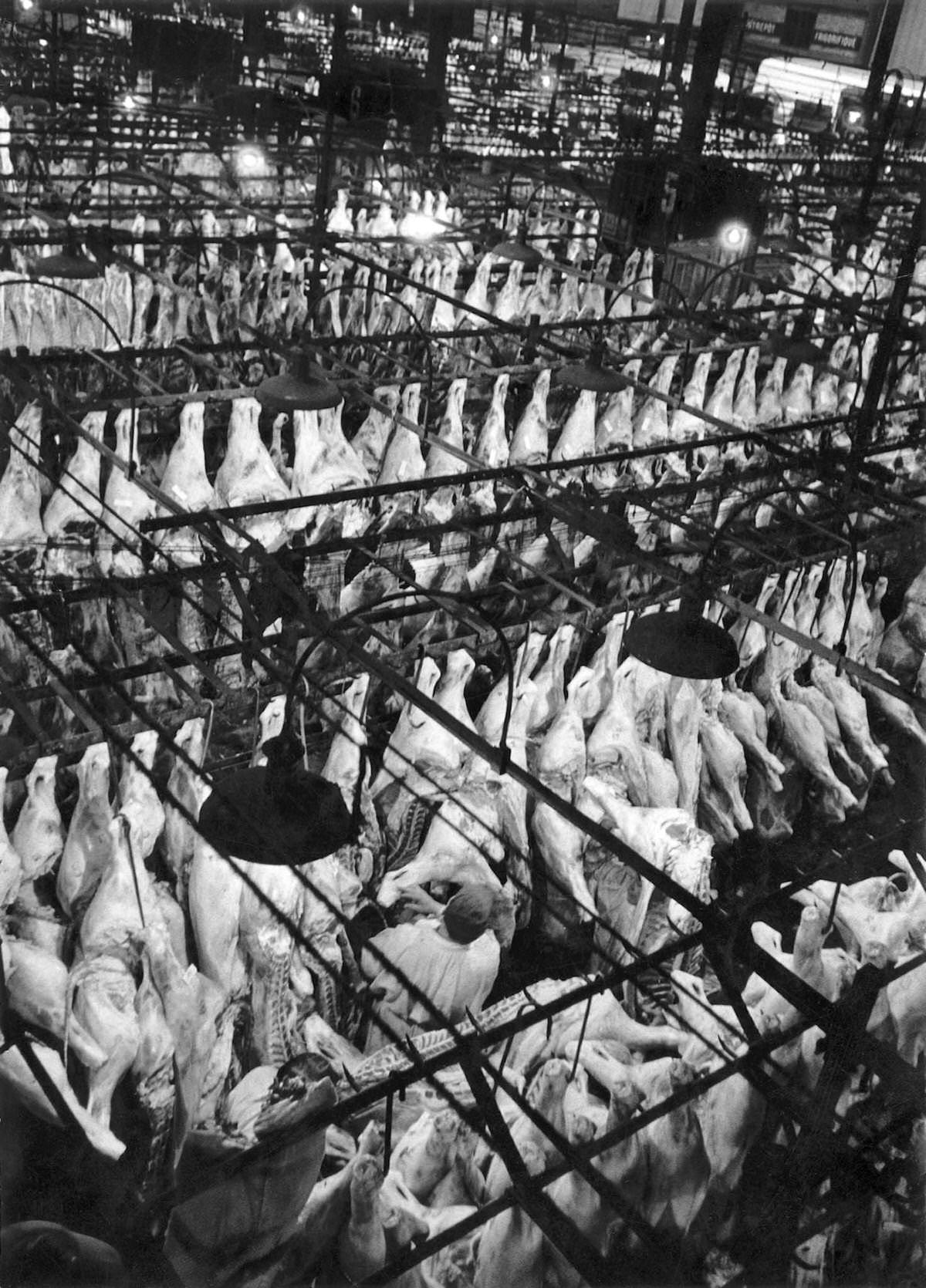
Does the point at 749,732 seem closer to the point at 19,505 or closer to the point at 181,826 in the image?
the point at 181,826

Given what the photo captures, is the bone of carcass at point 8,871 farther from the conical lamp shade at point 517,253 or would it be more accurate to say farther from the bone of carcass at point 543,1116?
the conical lamp shade at point 517,253

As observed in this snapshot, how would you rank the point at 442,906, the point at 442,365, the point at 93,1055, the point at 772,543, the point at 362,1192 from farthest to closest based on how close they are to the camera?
1. the point at 442,365
2. the point at 772,543
3. the point at 442,906
4. the point at 93,1055
5. the point at 362,1192

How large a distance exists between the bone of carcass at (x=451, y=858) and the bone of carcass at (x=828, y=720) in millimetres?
2139

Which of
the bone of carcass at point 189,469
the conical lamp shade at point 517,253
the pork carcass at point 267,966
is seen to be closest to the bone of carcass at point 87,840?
the pork carcass at point 267,966

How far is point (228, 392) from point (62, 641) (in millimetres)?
1735

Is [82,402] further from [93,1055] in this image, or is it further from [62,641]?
[93,1055]

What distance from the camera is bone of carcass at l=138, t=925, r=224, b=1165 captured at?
4570mm

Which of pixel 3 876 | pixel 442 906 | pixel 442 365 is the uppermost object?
pixel 442 365

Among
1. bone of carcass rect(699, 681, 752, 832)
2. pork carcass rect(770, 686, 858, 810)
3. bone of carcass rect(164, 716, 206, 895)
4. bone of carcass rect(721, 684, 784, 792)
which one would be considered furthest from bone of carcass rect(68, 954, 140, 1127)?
pork carcass rect(770, 686, 858, 810)

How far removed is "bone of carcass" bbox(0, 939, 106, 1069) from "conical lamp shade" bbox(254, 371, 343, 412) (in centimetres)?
232

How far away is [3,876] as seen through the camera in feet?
15.7

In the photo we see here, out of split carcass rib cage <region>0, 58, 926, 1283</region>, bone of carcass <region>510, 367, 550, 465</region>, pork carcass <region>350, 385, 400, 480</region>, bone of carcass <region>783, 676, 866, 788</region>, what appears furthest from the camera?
bone of carcass <region>510, 367, 550, 465</region>

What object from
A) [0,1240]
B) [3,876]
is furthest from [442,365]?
[0,1240]

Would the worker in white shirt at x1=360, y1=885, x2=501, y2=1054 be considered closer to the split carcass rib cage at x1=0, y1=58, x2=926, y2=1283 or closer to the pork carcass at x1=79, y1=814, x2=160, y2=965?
the split carcass rib cage at x1=0, y1=58, x2=926, y2=1283
